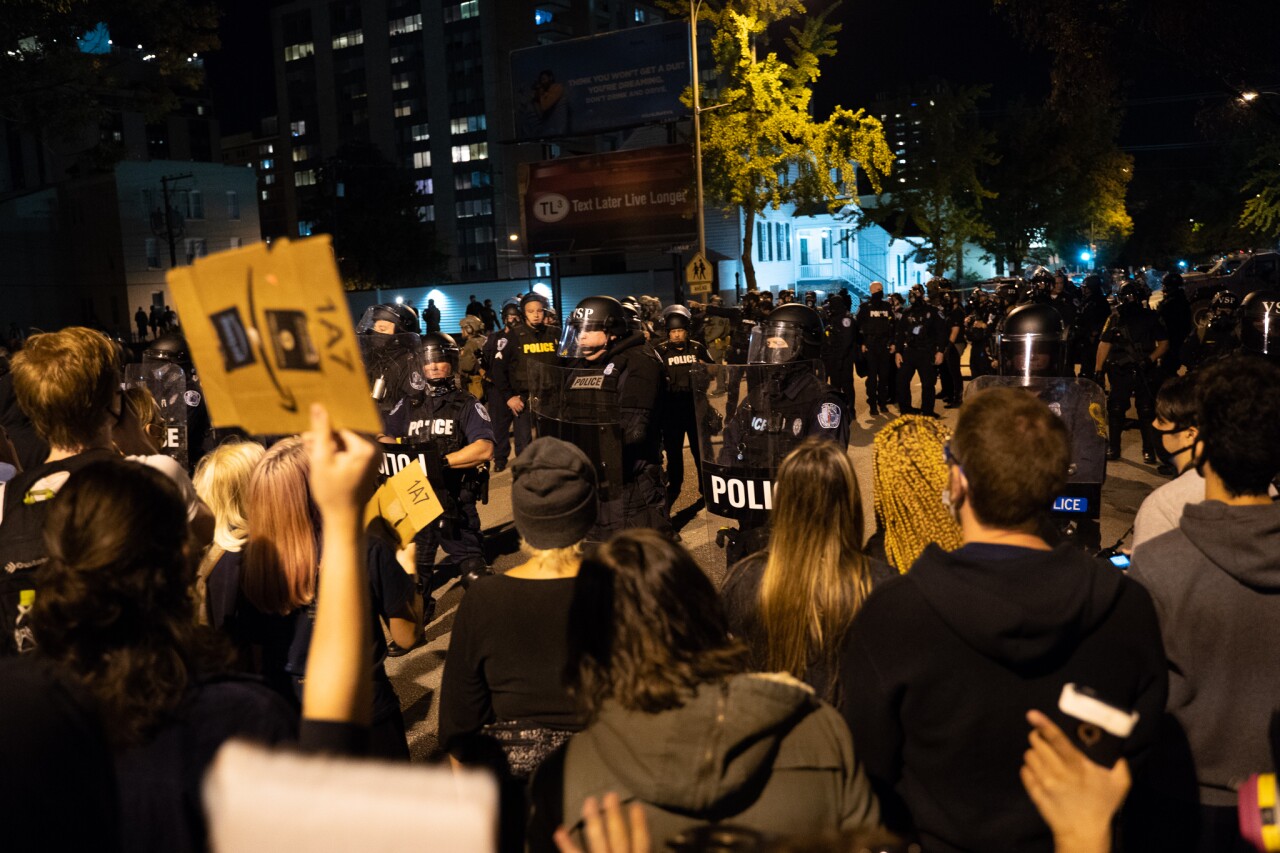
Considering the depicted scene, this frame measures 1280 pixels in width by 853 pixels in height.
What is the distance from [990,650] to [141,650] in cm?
165

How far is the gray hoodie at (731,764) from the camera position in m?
1.88

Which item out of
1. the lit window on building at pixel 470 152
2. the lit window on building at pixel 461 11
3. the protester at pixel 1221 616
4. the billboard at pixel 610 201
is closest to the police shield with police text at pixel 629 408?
the protester at pixel 1221 616

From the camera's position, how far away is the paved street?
572 centimetres

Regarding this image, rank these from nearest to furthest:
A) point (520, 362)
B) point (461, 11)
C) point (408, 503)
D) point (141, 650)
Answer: point (141, 650) < point (408, 503) < point (520, 362) < point (461, 11)

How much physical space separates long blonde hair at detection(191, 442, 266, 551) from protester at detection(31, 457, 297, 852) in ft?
6.56

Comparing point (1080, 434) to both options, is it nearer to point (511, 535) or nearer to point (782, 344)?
point (782, 344)

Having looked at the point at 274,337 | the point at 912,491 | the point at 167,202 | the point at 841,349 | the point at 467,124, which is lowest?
the point at 841,349

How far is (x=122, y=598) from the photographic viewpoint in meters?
1.78

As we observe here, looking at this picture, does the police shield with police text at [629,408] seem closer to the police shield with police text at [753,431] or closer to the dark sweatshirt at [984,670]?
the police shield with police text at [753,431]

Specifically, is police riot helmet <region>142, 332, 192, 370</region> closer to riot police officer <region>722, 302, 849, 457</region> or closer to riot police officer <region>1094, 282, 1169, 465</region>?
riot police officer <region>722, 302, 849, 457</region>

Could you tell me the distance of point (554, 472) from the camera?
9.82ft

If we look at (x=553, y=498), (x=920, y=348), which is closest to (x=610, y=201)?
(x=920, y=348)

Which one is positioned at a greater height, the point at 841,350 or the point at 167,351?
the point at 167,351

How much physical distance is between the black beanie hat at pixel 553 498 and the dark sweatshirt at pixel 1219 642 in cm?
154
